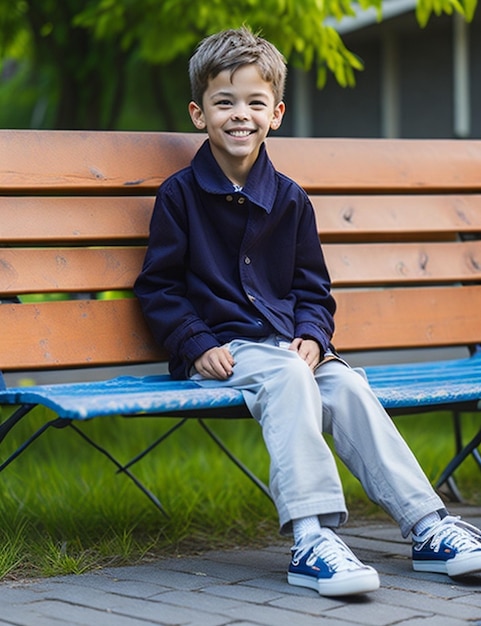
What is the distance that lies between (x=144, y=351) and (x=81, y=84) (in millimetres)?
4598

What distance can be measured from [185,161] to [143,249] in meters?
0.32

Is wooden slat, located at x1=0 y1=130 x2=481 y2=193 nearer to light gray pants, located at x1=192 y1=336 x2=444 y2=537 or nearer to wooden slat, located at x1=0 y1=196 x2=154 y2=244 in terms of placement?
wooden slat, located at x1=0 y1=196 x2=154 y2=244

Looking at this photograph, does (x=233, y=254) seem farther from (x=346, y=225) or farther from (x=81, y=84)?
(x=81, y=84)

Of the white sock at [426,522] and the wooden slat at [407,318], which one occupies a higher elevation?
the wooden slat at [407,318]

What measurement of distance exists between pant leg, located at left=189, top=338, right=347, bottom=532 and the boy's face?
2.25ft

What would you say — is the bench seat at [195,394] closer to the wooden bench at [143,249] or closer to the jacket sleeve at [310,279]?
the wooden bench at [143,249]

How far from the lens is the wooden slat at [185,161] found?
11.5ft

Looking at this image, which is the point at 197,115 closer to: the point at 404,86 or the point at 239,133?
the point at 239,133

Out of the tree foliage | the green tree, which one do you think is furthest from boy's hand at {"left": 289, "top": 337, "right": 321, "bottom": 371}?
the tree foliage

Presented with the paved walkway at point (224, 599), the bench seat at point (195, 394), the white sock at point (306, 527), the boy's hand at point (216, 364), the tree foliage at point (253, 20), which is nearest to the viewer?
the paved walkway at point (224, 599)

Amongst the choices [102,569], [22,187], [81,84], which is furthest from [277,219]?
[81,84]

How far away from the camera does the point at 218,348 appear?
3.20 meters

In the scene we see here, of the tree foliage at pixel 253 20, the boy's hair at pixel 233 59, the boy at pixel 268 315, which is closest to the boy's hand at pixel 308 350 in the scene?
the boy at pixel 268 315

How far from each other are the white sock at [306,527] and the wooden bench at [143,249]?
0.34 meters
